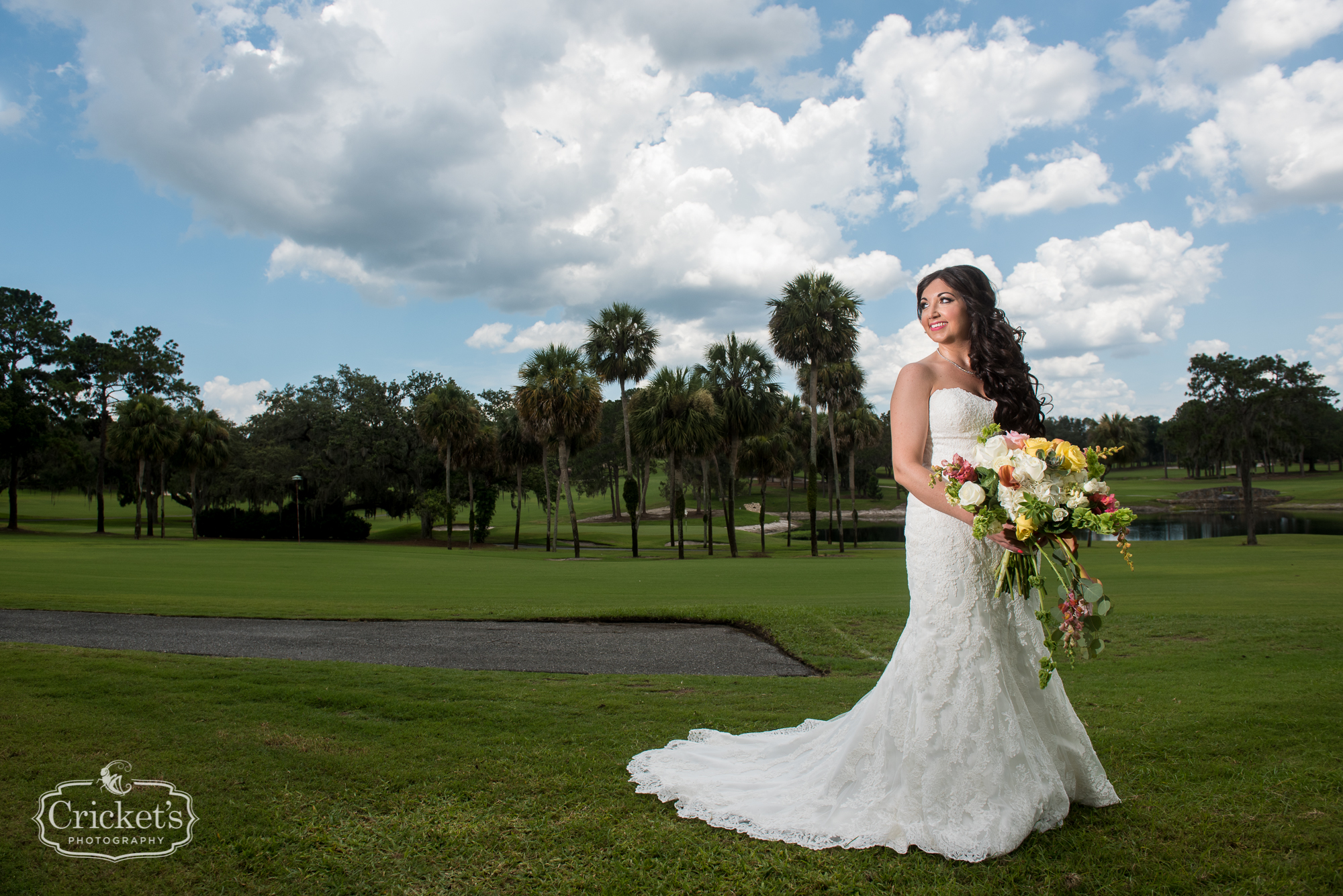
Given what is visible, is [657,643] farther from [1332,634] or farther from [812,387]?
[812,387]

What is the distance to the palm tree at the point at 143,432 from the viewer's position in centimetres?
4488

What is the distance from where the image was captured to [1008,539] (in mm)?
3590

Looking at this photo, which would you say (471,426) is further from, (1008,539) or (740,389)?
(1008,539)

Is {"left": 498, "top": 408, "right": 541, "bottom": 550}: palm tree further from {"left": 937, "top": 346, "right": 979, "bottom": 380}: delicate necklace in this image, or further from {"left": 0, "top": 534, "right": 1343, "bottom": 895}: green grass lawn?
{"left": 937, "top": 346, "right": 979, "bottom": 380}: delicate necklace

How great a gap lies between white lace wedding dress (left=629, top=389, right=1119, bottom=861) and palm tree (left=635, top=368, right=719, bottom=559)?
33.1 meters

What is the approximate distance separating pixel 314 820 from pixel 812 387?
3262 cm

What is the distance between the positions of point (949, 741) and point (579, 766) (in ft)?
8.08

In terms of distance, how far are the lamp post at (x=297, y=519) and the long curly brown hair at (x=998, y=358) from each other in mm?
46752

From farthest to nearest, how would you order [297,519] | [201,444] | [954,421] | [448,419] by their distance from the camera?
1. [297,519]
2. [201,444]
3. [448,419]
4. [954,421]

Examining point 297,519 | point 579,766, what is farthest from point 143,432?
point 579,766

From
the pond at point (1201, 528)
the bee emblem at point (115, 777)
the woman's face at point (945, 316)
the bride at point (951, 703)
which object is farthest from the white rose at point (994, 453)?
the pond at point (1201, 528)

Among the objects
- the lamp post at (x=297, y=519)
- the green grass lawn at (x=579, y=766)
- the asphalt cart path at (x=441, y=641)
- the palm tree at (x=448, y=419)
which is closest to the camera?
the green grass lawn at (x=579, y=766)

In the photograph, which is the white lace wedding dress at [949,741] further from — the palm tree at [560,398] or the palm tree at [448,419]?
the palm tree at [448,419]

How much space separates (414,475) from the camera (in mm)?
53188
